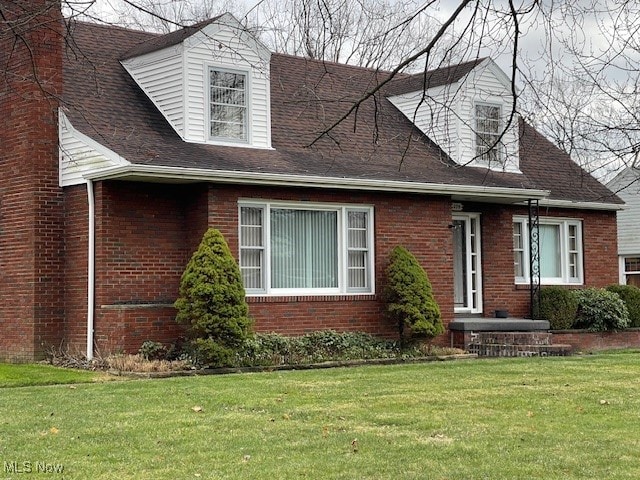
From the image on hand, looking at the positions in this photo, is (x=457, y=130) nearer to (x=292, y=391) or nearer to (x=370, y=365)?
(x=370, y=365)

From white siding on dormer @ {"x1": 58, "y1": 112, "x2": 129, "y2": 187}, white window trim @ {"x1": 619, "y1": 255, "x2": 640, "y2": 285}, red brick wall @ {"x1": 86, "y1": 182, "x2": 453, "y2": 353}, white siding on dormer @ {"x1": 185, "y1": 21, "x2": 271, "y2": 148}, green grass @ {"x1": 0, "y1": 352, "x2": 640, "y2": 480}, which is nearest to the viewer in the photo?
green grass @ {"x1": 0, "y1": 352, "x2": 640, "y2": 480}

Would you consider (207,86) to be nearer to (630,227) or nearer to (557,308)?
(557,308)

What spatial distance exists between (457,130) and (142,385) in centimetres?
1151

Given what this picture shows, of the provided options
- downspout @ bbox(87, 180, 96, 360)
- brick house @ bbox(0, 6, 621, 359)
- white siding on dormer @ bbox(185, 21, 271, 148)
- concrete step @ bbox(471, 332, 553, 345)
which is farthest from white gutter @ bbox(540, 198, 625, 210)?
downspout @ bbox(87, 180, 96, 360)

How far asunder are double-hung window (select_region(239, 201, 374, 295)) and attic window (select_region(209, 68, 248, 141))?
5.92ft

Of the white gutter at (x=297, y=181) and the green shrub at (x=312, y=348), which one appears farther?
the green shrub at (x=312, y=348)

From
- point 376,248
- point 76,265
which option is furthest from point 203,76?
point 376,248

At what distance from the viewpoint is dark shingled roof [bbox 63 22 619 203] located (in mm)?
18000

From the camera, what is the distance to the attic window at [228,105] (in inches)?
762

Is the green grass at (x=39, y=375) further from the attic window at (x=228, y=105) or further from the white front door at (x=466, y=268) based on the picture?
the white front door at (x=466, y=268)

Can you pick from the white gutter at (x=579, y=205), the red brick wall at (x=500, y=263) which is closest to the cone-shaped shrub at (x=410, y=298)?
the red brick wall at (x=500, y=263)

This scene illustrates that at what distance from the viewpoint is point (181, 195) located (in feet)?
60.7

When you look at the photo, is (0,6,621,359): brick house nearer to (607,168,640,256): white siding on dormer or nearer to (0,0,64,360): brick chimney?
(0,0,64,360): brick chimney

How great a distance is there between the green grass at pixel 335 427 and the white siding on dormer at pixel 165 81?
5.90m
